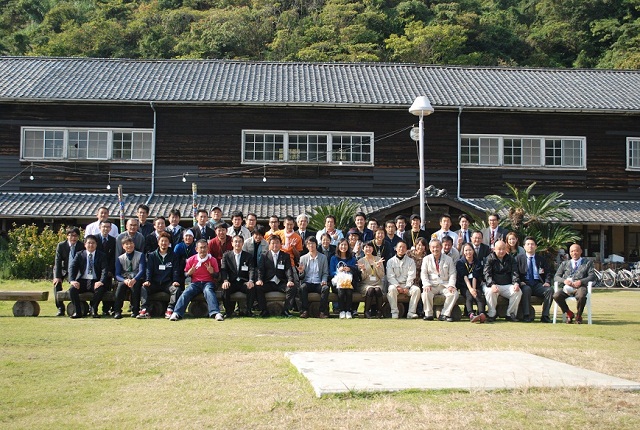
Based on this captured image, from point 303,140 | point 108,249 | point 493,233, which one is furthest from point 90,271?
point 303,140

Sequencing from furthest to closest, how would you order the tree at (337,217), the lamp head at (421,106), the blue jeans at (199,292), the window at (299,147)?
the window at (299,147) < the tree at (337,217) < the lamp head at (421,106) < the blue jeans at (199,292)

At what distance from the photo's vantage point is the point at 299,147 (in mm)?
24422

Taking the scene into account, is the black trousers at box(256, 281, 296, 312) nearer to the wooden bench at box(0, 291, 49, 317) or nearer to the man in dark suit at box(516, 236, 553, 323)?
the wooden bench at box(0, 291, 49, 317)

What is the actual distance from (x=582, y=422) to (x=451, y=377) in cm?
140

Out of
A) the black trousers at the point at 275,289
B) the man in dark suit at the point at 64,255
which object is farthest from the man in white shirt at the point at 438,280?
the man in dark suit at the point at 64,255

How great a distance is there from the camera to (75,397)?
240 inches

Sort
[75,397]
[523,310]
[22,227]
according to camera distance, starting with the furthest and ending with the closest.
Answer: [22,227], [523,310], [75,397]

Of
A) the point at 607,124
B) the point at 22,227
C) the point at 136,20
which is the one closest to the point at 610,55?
the point at 607,124

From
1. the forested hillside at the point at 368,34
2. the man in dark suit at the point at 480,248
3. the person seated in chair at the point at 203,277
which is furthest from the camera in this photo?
the forested hillside at the point at 368,34

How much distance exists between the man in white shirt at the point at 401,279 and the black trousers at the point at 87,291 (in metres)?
4.79

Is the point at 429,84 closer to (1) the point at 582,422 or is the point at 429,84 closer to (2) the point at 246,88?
(2) the point at 246,88

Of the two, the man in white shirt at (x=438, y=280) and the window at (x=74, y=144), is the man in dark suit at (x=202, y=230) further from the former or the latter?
the window at (x=74, y=144)

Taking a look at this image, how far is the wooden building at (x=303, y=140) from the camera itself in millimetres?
24000

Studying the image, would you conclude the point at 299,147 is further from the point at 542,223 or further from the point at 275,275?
the point at 275,275
